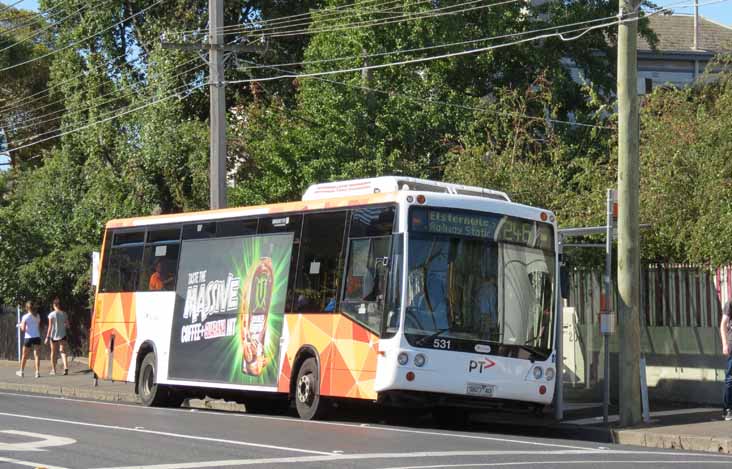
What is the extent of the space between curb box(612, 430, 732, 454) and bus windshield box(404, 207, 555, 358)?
1.61 metres

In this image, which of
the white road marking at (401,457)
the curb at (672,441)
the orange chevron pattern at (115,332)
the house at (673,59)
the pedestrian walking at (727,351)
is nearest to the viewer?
the white road marking at (401,457)

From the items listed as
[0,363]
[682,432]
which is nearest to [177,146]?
[0,363]

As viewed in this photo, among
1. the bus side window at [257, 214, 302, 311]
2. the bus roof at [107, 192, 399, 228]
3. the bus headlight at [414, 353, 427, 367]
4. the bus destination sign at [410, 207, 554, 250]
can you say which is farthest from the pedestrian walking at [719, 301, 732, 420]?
the bus side window at [257, 214, 302, 311]

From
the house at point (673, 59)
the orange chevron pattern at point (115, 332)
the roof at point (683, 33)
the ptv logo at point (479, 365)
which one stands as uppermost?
the roof at point (683, 33)

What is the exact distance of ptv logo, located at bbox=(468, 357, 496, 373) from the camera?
1591cm

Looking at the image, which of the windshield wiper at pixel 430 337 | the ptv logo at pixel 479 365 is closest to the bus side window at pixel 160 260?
the windshield wiper at pixel 430 337

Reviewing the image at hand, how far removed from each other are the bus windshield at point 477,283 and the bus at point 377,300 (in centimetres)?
2

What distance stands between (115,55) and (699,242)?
87.7ft

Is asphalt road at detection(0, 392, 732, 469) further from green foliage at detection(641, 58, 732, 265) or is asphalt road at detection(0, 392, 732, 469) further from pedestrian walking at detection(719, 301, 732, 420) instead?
green foliage at detection(641, 58, 732, 265)

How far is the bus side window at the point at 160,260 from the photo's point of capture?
21.7 meters

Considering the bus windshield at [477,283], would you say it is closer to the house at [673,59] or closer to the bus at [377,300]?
the bus at [377,300]

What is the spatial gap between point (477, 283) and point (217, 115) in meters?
10.6

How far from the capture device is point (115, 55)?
40594 mm

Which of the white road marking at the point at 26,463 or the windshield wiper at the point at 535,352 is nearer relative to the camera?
the white road marking at the point at 26,463
